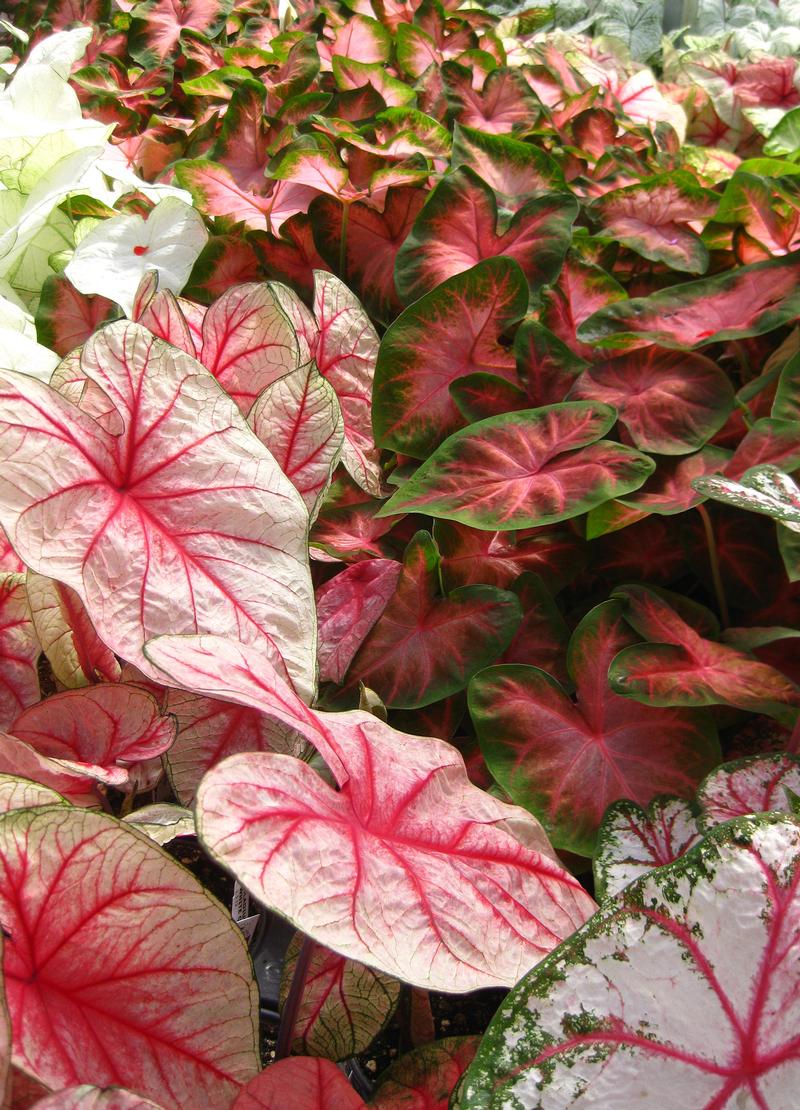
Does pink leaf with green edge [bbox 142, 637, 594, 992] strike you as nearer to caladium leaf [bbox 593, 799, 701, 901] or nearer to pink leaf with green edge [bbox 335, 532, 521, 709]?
caladium leaf [bbox 593, 799, 701, 901]

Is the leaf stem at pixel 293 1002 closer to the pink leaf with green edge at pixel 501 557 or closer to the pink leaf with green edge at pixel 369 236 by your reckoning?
the pink leaf with green edge at pixel 501 557

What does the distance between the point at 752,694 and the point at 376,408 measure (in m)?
0.48

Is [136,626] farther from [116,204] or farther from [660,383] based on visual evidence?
[116,204]

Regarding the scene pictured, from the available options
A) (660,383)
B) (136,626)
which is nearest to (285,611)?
(136,626)

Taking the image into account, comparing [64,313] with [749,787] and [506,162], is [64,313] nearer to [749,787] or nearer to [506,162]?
[506,162]

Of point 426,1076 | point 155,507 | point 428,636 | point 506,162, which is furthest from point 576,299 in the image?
point 426,1076

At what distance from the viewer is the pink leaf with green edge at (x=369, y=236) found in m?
1.18

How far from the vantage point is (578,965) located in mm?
443

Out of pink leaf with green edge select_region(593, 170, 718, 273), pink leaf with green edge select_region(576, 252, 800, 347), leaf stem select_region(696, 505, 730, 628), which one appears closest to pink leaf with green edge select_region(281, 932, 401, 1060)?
leaf stem select_region(696, 505, 730, 628)

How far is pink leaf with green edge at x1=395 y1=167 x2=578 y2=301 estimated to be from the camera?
1065 mm

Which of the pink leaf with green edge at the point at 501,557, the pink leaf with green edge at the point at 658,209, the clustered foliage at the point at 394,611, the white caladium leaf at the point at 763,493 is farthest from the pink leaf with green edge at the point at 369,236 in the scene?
the white caladium leaf at the point at 763,493

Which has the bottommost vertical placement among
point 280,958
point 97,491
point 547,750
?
point 280,958

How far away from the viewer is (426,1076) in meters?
0.63

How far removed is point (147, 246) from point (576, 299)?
0.55 m
